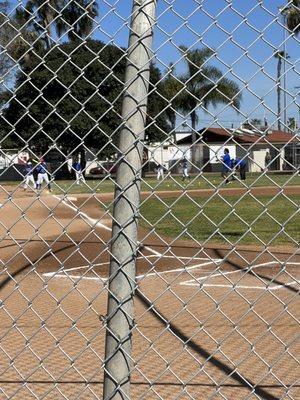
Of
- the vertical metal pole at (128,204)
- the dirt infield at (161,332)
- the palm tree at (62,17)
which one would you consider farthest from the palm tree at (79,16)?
the dirt infield at (161,332)

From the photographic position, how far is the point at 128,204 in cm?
284

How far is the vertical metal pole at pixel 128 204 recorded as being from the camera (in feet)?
9.16

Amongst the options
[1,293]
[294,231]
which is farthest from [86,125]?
[1,293]

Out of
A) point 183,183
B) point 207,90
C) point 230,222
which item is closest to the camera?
point 207,90

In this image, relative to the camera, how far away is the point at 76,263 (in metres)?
10.5

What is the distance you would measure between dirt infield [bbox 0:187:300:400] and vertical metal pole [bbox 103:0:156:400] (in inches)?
5.7

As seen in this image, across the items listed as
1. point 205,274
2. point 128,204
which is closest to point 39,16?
point 128,204

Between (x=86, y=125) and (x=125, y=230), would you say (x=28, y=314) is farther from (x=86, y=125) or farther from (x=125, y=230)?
(x=86, y=125)

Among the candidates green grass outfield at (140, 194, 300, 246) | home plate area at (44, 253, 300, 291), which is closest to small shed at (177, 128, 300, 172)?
home plate area at (44, 253, 300, 291)

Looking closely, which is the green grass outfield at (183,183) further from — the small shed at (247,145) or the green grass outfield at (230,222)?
the green grass outfield at (230,222)

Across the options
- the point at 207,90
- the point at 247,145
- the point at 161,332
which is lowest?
the point at 161,332

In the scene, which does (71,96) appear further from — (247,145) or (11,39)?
(247,145)

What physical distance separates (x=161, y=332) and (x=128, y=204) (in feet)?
8.66

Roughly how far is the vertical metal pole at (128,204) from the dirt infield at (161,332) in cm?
15
